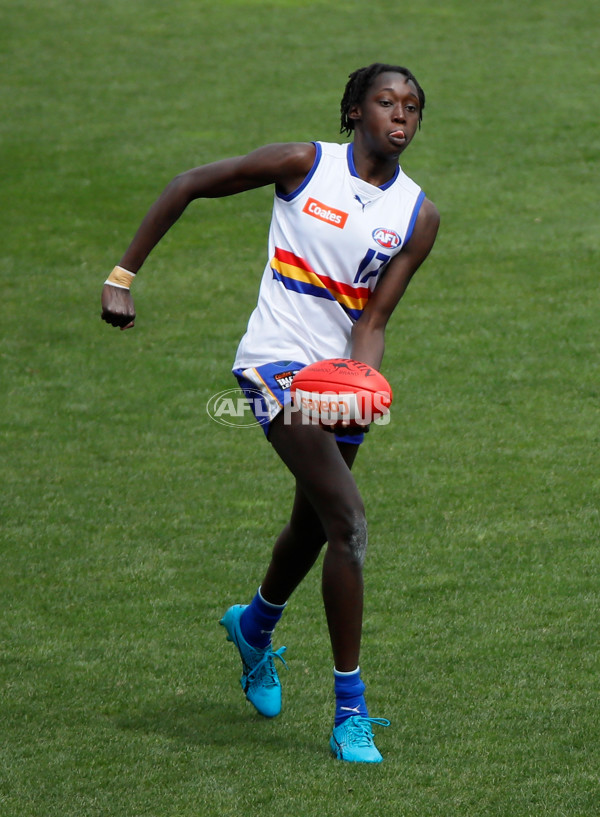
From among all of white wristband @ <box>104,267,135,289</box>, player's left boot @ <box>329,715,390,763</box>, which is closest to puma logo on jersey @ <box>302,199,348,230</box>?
white wristband @ <box>104,267,135,289</box>

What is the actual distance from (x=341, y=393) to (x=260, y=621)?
1.29 m

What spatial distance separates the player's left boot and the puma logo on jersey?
186 centimetres

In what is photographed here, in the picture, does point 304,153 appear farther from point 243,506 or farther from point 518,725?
point 243,506

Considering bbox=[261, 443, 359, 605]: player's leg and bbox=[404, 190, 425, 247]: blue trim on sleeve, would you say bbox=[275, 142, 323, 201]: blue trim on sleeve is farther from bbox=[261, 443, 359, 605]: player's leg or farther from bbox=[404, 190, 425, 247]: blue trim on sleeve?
bbox=[261, 443, 359, 605]: player's leg

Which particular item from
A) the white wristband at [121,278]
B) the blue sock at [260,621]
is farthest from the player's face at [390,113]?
the blue sock at [260,621]

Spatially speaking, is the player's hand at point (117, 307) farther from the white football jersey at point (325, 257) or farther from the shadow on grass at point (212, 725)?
the shadow on grass at point (212, 725)

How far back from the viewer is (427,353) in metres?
10.7

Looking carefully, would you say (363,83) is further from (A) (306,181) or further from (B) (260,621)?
(B) (260,621)

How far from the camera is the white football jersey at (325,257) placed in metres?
4.81

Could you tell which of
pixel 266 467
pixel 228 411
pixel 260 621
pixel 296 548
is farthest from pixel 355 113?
pixel 228 411

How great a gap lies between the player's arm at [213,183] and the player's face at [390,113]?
0.25 m

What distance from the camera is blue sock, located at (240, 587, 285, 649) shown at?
521 centimetres

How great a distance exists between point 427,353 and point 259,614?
5.73 m

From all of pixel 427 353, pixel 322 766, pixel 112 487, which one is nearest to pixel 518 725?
pixel 322 766
